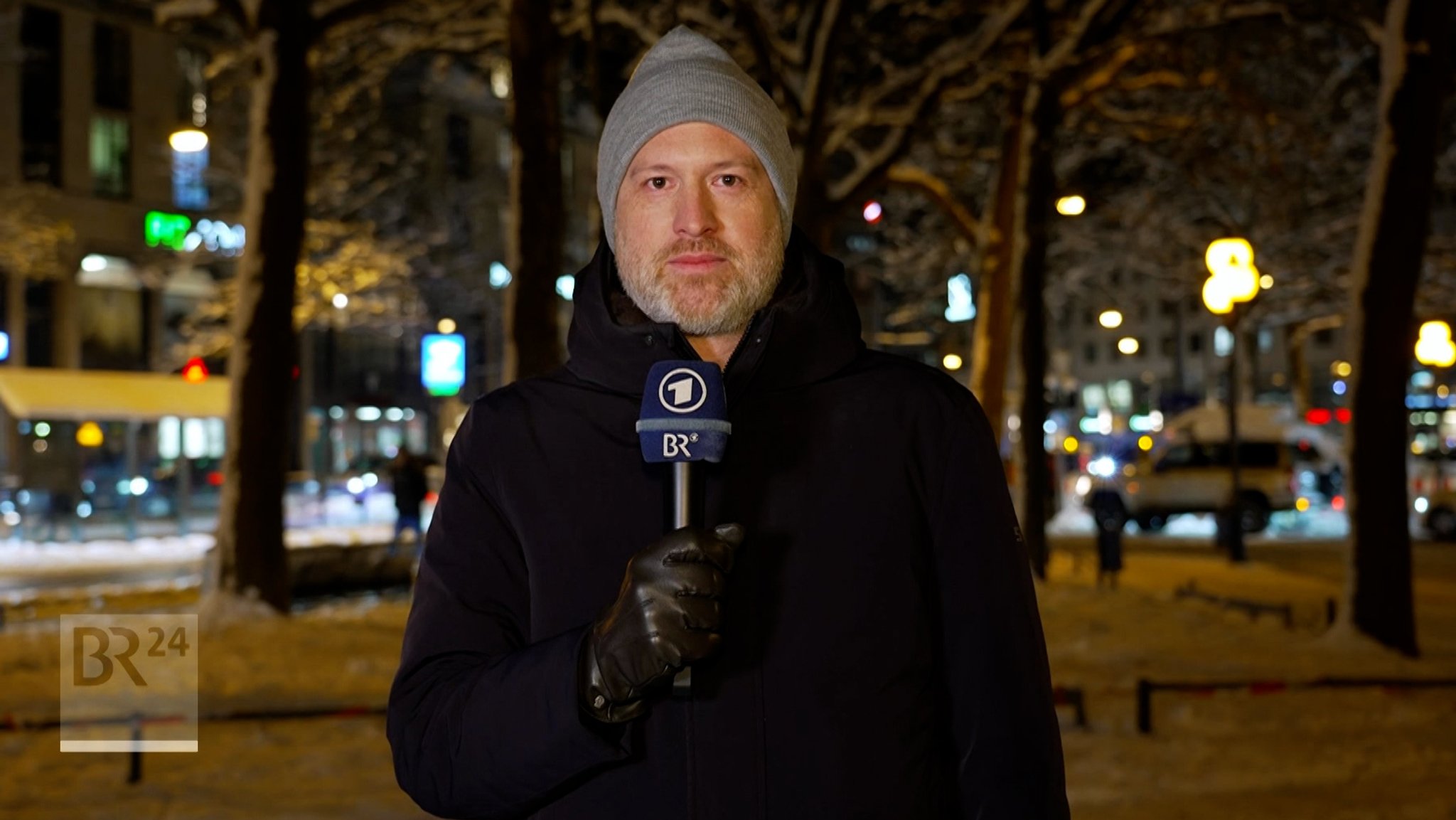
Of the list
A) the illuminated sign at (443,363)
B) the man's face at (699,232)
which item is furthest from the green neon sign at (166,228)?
the man's face at (699,232)

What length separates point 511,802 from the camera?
224cm

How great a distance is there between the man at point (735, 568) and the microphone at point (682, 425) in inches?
2.5

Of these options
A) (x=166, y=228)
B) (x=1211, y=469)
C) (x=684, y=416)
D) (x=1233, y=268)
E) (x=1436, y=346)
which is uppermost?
(x=166, y=228)

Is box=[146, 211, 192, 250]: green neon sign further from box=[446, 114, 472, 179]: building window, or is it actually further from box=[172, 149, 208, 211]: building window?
box=[446, 114, 472, 179]: building window

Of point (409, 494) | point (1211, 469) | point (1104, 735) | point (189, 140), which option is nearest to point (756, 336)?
Result: point (1104, 735)

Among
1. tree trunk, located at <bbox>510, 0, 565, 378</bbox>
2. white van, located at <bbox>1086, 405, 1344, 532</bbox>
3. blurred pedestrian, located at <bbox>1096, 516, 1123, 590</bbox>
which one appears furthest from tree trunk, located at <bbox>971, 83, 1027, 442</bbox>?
white van, located at <bbox>1086, 405, 1344, 532</bbox>

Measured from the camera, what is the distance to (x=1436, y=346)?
Answer: 81.7ft

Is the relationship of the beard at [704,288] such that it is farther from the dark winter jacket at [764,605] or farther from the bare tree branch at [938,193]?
the bare tree branch at [938,193]

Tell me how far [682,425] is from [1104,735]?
26.9 feet

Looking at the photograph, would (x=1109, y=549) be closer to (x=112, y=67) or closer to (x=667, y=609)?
(x=667, y=609)

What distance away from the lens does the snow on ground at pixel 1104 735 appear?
796cm

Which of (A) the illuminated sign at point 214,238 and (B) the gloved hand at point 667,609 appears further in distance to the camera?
(A) the illuminated sign at point 214,238

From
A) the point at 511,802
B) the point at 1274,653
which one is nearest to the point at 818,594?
the point at 511,802

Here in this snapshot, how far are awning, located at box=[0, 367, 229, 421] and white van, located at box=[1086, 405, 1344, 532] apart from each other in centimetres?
2020
